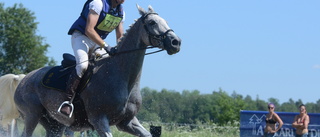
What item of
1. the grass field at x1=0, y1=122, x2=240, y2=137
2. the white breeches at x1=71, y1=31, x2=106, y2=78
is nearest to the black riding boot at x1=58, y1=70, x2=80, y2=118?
the white breeches at x1=71, y1=31, x2=106, y2=78

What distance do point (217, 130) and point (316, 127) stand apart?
389 centimetres

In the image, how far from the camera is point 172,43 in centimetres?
811

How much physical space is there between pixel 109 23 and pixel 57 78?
111 centimetres

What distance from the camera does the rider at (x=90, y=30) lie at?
8797 mm

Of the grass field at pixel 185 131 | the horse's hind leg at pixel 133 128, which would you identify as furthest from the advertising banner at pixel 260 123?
the horse's hind leg at pixel 133 128

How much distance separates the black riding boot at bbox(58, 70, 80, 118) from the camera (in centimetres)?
888

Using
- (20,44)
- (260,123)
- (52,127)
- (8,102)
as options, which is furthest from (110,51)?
(20,44)

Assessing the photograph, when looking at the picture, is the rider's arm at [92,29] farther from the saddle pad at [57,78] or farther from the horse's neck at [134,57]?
the saddle pad at [57,78]

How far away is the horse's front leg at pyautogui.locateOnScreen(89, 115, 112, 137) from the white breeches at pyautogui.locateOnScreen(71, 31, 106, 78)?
0.67 meters

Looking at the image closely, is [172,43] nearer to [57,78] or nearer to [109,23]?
[109,23]

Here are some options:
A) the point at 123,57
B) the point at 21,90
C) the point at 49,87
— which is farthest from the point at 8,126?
the point at 123,57

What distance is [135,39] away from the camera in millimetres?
8750

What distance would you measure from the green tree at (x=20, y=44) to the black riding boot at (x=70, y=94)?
49.3 m

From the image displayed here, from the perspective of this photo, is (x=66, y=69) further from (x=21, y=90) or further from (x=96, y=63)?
(x=21, y=90)
